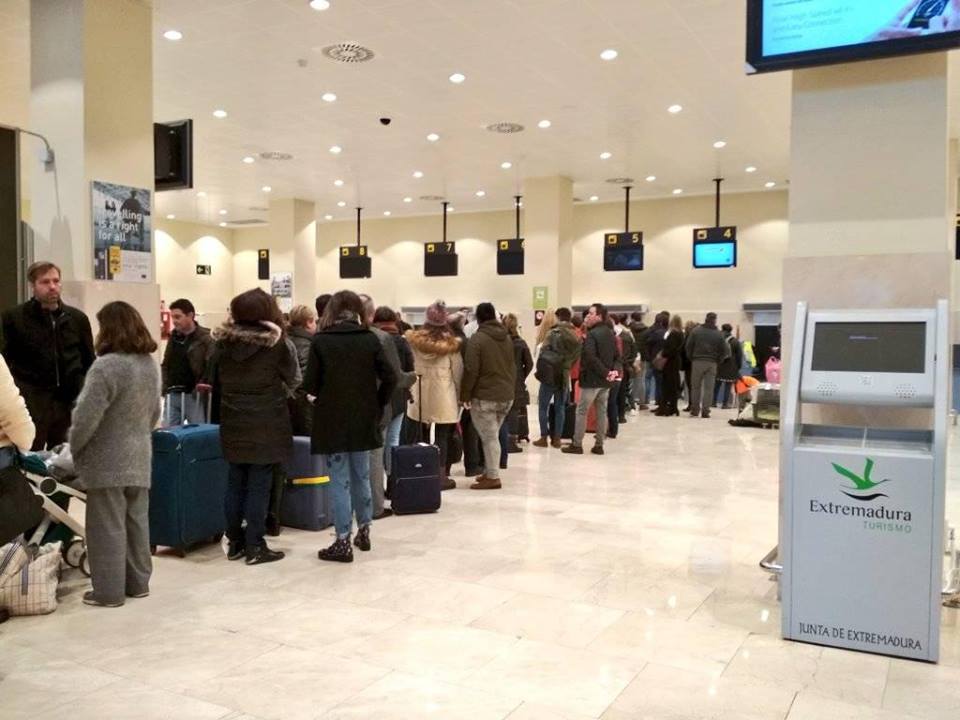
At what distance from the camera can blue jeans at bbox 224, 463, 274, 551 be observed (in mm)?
4586

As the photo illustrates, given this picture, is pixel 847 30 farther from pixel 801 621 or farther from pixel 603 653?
pixel 603 653

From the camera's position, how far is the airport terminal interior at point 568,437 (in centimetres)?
318

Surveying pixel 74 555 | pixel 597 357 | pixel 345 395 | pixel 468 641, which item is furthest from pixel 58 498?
pixel 597 357

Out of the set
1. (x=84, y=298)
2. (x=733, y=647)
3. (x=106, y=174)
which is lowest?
(x=733, y=647)

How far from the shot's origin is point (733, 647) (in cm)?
347

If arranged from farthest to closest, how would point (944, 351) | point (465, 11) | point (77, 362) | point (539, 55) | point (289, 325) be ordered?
point (539, 55) → point (465, 11) → point (289, 325) → point (77, 362) → point (944, 351)

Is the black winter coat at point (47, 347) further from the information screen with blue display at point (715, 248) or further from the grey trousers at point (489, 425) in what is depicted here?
the information screen with blue display at point (715, 248)

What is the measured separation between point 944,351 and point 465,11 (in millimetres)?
→ 5264

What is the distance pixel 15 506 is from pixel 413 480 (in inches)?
123

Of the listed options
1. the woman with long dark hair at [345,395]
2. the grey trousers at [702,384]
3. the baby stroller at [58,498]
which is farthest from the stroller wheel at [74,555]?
the grey trousers at [702,384]

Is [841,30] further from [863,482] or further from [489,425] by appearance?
[489,425]

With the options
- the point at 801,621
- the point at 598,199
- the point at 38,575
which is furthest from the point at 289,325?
the point at 598,199

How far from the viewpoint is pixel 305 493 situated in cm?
542

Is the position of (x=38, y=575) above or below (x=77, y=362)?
below
